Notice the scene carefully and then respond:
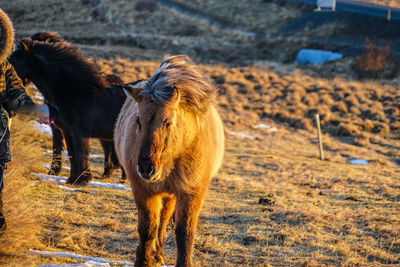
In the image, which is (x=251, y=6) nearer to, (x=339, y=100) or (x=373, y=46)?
(x=373, y=46)

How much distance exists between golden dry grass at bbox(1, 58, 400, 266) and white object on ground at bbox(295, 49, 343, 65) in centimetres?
1823

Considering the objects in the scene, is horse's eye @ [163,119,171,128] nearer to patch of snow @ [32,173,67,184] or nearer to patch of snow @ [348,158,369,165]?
patch of snow @ [32,173,67,184]

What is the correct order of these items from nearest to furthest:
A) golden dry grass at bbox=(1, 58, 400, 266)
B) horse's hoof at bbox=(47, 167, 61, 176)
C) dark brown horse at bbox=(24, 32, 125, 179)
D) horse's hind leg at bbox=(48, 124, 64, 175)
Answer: golden dry grass at bbox=(1, 58, 400, 266)
horse's hoof at bbox=(47, 167, 61, 176)
dark brown horse at bbox=(24, 32, 125, 179)
horse's hind leg at bbox=(48, 124, 64, 175)

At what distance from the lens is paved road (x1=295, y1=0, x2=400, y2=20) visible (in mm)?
43438

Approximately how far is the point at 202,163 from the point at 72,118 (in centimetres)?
503

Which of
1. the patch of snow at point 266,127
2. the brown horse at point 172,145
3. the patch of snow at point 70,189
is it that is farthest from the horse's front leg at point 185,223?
the patch of snow at point 266,127

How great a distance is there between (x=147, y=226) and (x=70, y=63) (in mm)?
5262

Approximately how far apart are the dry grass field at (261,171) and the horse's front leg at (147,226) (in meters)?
0.60

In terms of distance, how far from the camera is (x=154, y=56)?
3503 centimetres

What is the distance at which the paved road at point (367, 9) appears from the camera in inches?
1710

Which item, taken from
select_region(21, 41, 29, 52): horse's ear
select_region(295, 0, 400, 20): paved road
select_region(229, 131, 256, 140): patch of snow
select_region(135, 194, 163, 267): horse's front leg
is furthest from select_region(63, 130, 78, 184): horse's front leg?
select_region(295, 0, 400, 20): paved road

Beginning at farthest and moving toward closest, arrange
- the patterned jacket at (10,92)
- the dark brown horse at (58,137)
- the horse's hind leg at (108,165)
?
the horse's hind leg at (108,165) < the dark brown horse at (58,137) < the patterned jacket at (10,92)

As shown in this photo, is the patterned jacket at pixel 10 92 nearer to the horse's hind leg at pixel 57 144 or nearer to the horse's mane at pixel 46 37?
the horse's hind leg at pixel 57 144

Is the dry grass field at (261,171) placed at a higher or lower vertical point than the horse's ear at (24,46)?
lower
